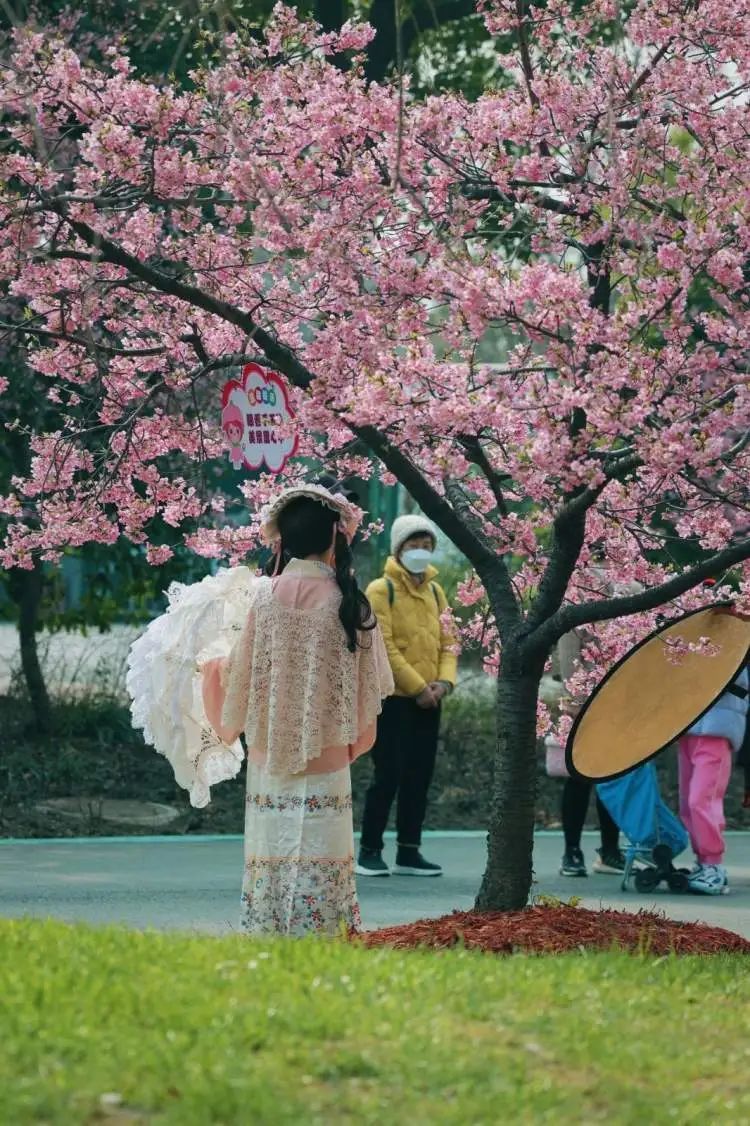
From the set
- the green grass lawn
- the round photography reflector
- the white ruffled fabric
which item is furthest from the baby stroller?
the green grass lawn

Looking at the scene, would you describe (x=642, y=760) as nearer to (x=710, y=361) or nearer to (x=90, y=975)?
(x=710, y=361)

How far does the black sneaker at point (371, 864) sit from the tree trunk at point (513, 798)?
142 inches

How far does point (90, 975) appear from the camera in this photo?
18.7 ft

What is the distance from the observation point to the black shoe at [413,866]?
11789mm

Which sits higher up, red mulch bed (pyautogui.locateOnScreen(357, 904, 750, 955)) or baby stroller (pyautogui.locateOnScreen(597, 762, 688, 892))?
baby stroller (pyautogui.locateOnScreen(597, 762, 688, 892))

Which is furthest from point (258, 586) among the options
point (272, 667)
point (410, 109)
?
point (410, 109)

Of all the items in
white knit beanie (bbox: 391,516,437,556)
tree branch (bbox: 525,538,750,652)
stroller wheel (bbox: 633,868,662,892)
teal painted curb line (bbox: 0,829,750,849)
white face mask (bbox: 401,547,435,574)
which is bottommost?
stroller wheel (bbox: 633,868,662,892)

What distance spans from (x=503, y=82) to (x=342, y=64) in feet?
6.06

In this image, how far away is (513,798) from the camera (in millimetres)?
7957

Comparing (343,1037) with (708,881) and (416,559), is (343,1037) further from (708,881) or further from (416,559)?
(416,559)

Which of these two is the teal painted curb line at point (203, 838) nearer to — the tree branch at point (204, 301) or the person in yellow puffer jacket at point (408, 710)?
the person in yellow puffer jacket at point (408, 710)

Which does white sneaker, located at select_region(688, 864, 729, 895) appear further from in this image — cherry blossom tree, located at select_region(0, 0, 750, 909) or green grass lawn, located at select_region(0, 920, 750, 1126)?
green grass lawn, located at select_region(0, 920, 750, 1126)

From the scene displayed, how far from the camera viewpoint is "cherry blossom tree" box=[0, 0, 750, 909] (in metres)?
7.41

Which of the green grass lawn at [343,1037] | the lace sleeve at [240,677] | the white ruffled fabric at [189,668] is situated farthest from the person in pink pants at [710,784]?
the green grass lawn at [343,1037]
